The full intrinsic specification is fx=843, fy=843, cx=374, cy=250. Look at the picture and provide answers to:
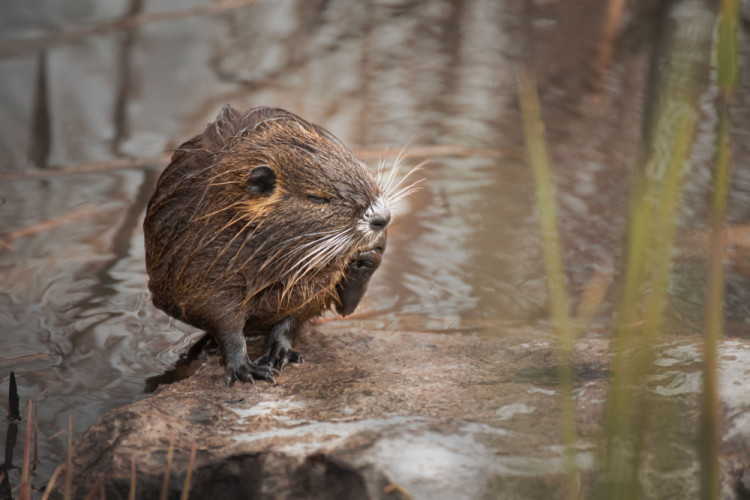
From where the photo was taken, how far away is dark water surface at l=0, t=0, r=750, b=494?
333cm

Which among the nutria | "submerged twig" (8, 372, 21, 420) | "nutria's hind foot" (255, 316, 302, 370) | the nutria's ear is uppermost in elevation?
the nutria's ear

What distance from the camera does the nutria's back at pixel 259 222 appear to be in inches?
98.3

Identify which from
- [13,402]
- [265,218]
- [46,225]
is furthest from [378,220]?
[46,225]

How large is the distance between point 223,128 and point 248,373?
803mm

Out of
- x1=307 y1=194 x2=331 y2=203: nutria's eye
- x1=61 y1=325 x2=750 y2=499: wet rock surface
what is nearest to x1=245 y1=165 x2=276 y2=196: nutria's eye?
x1=307 y1=194 x2=331 y2=203: nutria's eye

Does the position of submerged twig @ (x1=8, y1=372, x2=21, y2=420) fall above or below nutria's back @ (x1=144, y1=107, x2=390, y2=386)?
below

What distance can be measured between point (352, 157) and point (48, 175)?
2.64 meters

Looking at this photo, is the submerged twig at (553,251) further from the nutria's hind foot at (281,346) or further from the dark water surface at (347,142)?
the nutria's hind foot at (281,346)

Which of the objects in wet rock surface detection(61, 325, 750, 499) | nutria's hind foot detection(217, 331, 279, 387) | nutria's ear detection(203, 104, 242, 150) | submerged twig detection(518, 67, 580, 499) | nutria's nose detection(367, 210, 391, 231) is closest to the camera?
submerged twig detection(518, 67, 580, 499)

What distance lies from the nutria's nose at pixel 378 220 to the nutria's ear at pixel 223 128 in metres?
0.57

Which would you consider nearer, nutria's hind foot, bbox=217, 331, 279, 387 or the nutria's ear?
nutria's hind foot, bbox=217, 331, 279, 387

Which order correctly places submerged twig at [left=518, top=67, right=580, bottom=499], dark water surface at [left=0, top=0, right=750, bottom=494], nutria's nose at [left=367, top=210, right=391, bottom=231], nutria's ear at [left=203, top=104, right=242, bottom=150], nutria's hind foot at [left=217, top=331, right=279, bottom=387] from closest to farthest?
1. submerged twig at [left=518, top=67, right=580, bottom=499]
2. nutria's nose at [left=367, top=210, right=391, bottom=231]
3. nutria's hind foot at [left=217, top=331, right=279, bottom=387]
4. nutria's ear at [left=203, top=104, right=242, bottom=150]
5. dark water surface at [left=0, top=0, right=750, bottom=494]

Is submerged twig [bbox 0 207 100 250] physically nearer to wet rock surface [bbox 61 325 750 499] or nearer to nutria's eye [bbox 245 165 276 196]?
wet rock surface [bbox 61 325 750 499]

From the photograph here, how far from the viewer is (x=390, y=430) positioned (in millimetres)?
1998
